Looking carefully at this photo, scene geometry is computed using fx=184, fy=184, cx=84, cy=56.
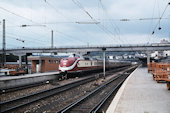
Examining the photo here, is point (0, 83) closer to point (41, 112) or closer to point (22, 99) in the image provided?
point (22, 99)

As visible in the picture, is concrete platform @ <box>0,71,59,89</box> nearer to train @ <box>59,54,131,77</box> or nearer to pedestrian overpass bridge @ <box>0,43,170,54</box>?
Result: train @ <box>59,54,131,77</box>

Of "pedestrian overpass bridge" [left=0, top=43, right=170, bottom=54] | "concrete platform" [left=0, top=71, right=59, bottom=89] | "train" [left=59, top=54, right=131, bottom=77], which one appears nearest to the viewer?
"concrete platform" [left=0, top=71, right=59, bottom=89]

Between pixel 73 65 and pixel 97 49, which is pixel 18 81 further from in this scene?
pixel 97 49

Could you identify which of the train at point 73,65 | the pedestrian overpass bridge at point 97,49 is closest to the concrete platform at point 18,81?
the train at point 73,65

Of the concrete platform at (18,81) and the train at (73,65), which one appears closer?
the concrete platform at (18,81)

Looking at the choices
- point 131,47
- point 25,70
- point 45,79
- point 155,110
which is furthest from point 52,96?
point 131,47

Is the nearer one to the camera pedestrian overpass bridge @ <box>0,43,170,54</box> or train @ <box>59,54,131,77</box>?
train @ <box>59,54,131,77</box>

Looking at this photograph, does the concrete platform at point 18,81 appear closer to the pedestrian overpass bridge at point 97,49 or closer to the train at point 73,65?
the train at point 73,65

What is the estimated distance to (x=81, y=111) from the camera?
895 centimetres

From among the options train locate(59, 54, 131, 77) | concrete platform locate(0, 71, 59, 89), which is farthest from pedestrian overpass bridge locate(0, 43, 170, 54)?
concrete platform locate(0, 71, 59, 89)

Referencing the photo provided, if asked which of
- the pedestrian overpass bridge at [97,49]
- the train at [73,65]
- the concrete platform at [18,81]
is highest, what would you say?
the pedestrian overpass bridge at [97,49]

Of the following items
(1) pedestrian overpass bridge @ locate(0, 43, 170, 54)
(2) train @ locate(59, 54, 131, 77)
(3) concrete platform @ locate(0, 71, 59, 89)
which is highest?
(1) pedestrian overpass bridge @ locate(0, 43, 170, 54)

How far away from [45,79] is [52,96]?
10.5 m

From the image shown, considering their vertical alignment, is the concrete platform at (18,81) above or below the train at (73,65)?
below
